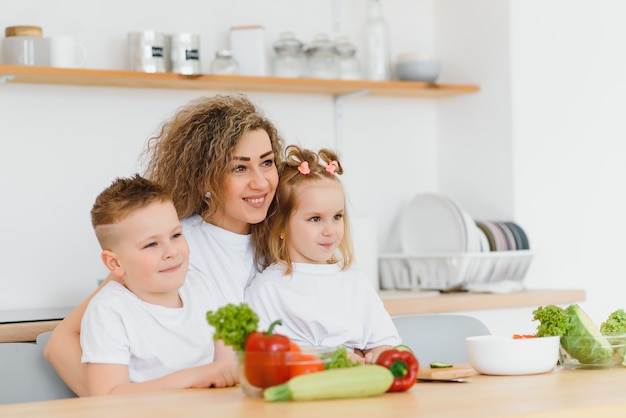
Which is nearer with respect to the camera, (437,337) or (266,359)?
(266,359)

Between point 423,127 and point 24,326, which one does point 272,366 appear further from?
point 423,127

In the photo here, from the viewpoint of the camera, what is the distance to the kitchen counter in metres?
2.50

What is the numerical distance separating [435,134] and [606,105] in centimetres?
62

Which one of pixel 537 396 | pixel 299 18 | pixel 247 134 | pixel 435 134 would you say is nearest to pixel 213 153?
pixel 247 134

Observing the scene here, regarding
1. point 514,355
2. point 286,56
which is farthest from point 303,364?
point 286,56

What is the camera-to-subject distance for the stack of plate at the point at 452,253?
10.5 ft

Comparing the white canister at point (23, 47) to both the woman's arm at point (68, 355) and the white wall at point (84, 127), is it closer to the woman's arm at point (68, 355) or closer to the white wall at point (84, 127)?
the white wall at point (84, 127)

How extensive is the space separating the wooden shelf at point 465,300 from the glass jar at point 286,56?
30.4 inches

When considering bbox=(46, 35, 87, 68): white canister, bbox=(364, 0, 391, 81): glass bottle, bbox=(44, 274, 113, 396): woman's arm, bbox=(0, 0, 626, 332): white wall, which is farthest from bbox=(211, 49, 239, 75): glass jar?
bbox=(44, 274, 113, 396): woman's arm

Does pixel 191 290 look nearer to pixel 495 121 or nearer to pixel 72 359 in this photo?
pixel 72 359

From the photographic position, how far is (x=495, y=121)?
3.44m

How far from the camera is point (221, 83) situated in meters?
3.08

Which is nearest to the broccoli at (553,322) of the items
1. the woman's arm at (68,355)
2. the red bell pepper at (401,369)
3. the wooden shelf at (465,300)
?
the red bell pepper at (401,369)

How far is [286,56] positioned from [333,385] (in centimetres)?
205
